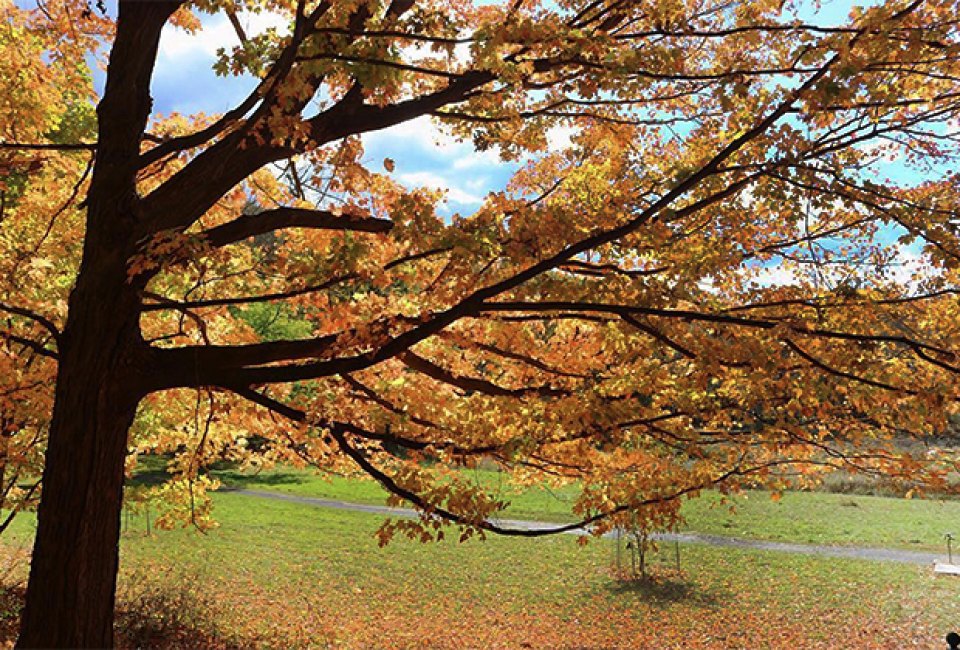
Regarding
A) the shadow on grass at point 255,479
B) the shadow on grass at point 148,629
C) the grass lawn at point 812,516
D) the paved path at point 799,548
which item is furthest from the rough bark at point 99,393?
the shadow on grass at point 255,479

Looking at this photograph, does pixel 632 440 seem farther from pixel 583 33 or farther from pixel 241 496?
pixel 241 496

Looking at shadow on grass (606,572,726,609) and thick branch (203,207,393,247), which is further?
shadow on grass (606,572,726,609)

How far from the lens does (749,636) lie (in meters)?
13.8

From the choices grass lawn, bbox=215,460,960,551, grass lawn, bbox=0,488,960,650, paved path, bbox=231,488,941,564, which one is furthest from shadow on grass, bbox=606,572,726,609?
paved path, bbox=231,488,941,564

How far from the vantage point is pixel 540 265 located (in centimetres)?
441

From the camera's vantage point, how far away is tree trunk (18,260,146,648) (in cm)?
519

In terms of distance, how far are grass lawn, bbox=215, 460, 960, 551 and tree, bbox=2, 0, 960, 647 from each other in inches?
510

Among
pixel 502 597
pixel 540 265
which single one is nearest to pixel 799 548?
pixel 502 597

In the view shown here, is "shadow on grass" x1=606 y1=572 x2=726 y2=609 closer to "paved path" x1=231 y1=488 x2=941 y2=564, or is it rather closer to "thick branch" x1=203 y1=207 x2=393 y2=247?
"paved path" x1=231 y1=488 x2=941 y2=564

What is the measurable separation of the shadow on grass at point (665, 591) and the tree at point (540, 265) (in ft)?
33.6

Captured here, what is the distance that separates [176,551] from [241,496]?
12133 millimetres

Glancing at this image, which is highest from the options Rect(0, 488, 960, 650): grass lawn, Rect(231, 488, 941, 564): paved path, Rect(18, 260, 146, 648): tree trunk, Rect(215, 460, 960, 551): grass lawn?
Rect(18, 260, 146, 648): tree trunk

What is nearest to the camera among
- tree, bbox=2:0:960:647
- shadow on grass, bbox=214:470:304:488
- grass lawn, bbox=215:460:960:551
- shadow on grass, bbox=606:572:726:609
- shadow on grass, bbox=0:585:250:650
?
tree, bbox=2:0:960:647

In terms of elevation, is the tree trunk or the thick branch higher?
the thick branch
